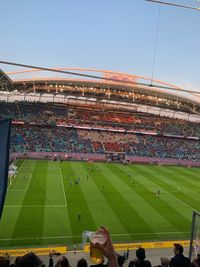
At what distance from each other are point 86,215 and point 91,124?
44.1m

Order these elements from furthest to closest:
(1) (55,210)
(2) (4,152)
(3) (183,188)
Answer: (3) (183,188), (1) (55,210), (2) (4,152)

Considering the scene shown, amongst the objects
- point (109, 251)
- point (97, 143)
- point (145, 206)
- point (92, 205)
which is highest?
point (109, 251)

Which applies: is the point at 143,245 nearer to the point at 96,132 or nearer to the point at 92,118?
the point at 96,132

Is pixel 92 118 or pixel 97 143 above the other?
pixel 92 118

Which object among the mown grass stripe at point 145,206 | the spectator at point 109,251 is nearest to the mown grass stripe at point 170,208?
the mown grass stripe at point 145,206

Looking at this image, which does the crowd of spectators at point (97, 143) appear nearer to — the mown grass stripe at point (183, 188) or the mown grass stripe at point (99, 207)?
the mown grass stripe at point (183, 188)

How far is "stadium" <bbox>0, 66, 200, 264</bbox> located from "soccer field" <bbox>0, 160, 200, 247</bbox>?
0.25 feet

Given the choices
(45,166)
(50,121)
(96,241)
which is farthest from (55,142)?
(96,241)

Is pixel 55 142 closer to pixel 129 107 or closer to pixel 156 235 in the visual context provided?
pixel 129 107

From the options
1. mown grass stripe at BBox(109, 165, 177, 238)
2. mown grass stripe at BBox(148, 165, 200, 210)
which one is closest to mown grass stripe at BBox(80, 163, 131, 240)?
mown grass stripe at BBox(109, 165, 177, 238)

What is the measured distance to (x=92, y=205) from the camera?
92.3 feet

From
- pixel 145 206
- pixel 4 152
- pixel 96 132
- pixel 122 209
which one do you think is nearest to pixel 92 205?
pixel 122 209

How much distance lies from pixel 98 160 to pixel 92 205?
2916 centimetres

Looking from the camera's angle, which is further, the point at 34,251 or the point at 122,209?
the point at 122,209
